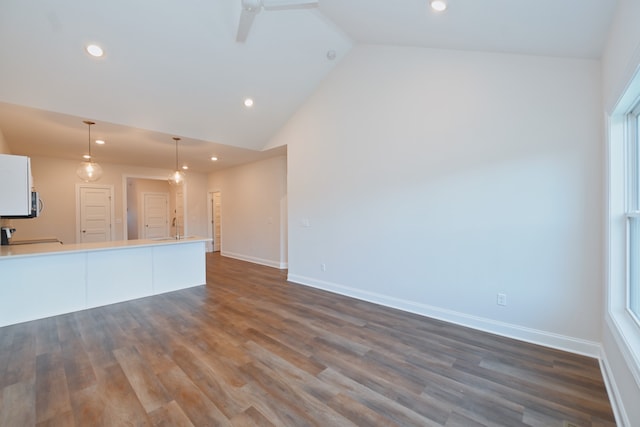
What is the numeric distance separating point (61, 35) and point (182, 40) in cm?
109

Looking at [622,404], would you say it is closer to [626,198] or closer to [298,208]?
[626,198]

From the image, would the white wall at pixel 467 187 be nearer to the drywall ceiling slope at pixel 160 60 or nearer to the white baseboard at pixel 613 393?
the white baseboard at pixel 613 393

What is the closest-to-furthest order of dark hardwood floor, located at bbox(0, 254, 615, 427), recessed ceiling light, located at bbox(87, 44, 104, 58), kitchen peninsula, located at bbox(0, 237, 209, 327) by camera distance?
dark hardwood floor, located at bbox(0, 254, 615, 427) → recessed ceiling light, located at bbox(87, 44, 104, 58) → kitchen peninsula, located at bbox(0, 237, 209, 327)

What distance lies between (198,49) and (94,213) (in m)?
5.86

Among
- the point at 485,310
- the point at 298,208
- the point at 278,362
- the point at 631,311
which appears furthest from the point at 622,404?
the point at 298,208

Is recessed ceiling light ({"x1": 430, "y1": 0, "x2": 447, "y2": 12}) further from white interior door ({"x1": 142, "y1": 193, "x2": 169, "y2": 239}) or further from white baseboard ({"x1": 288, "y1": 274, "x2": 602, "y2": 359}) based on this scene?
white interior door ({"x1": 142, "y1": 193, "x2": 169, "y2": 239})

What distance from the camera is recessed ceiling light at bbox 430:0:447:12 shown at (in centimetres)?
238

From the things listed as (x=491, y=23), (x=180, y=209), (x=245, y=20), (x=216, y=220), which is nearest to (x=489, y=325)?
(x=491, y=23)

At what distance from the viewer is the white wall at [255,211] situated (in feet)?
21.0

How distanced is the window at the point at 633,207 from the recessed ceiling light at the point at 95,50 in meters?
4.76

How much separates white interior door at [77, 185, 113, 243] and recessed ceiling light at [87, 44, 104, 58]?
16.9 feet

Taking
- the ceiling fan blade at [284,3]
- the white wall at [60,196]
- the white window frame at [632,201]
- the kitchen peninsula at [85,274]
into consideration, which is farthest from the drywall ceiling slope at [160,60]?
the white wall at [60,196]

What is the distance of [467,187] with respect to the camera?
125 inches

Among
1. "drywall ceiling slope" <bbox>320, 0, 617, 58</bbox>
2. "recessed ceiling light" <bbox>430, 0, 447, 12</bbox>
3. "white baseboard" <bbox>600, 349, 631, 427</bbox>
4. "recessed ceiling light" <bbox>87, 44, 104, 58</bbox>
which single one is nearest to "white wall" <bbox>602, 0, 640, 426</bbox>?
"white baseboard" <bbox>600, 349, 631, 427</bbox>
